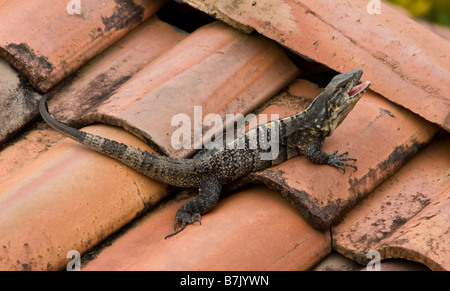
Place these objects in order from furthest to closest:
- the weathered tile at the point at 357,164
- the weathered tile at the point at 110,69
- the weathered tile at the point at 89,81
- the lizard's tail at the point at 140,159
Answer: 1. the weathered tile at the point at 110,69
2. the weathered tile at the point at 89,81
3. the lizard's tail at the point at 140,159
4. the weathered tile at the point at 357,164

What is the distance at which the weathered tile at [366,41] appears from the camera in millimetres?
4410

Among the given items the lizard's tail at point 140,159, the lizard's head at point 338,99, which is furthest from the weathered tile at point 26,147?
the lizard's head at point 338,99

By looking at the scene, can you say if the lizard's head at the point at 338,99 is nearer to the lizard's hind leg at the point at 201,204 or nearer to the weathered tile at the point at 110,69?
the lizard's hind leg at the point at 201,204

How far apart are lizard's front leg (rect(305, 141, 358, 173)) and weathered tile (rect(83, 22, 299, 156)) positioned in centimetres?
57

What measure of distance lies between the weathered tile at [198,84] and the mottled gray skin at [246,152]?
0.51 ft

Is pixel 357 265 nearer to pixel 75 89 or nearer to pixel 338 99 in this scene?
pixel 338 99

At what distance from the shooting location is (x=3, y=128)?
4426mm

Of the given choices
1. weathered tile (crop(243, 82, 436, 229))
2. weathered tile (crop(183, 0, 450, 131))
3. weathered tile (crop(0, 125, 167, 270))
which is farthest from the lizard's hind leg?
weathered tile (crop(183, 0, 450, 131))

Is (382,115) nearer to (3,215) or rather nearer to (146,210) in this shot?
(146,210)

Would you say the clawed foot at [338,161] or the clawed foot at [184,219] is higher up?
the clawed foot at [338,161]

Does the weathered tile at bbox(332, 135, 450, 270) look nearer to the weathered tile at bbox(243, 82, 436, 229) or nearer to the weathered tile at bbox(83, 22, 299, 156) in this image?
the weathered tile at bbox(243, 82, 436, 229)

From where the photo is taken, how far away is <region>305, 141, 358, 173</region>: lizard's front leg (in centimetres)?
417

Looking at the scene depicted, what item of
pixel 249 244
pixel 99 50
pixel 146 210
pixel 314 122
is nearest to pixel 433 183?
pixel 314 122
